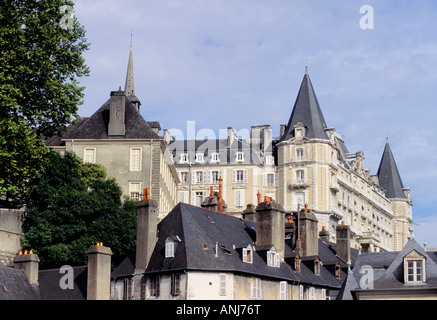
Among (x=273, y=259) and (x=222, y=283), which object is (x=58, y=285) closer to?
(x=222, y=283)

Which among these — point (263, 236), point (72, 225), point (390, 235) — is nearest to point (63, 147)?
point (72, 225)

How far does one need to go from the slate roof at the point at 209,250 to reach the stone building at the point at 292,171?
47.5m

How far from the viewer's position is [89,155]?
221 feet

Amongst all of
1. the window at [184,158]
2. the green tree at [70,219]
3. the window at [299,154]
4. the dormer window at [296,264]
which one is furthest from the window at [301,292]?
the window at [184,158]

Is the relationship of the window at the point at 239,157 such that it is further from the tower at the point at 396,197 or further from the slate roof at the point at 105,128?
the slate roof at the point at 105,128

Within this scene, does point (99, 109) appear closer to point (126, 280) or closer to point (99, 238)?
point (99, 238)

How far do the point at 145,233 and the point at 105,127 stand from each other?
23509mm

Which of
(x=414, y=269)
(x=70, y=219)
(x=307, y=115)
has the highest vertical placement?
(x=307, y=115)

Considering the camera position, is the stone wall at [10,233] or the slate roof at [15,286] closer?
the slate roof at [15,286]

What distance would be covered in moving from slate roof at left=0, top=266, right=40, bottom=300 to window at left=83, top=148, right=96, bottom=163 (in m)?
23.6

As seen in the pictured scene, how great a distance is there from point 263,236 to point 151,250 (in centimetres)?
747

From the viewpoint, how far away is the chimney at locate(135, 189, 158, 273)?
1837 inches

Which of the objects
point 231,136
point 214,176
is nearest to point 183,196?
point 214,176

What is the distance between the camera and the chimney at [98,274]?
45.1 m
